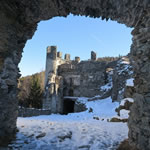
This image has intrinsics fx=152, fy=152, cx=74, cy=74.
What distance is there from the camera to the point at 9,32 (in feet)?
14.7

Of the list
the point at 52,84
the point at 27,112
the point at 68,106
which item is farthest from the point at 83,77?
the point at 27,112

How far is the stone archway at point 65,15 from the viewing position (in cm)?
334

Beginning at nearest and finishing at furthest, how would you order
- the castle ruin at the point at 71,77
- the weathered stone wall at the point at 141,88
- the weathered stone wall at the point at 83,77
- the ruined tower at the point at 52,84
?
the weathered stone wall at the point at 141,88 → the ruined tower at the point at 52,84 → the castle ruin at the point at 71,77 → the weathered stone wall at the point at 83,77

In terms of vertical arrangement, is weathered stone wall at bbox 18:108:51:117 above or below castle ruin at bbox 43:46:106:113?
below

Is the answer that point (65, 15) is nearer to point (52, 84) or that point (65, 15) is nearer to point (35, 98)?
point (52, 84)

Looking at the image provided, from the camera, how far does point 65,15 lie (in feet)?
15.1

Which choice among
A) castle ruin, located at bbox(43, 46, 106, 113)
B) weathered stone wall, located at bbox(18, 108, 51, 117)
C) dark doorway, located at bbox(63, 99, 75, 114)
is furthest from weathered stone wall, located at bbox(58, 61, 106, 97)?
weathered stone wall, located at bbox(18, 108, 51, 117)

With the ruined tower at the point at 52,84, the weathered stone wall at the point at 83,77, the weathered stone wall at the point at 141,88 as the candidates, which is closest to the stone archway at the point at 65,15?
the weathered stone wall at the point at 141,88

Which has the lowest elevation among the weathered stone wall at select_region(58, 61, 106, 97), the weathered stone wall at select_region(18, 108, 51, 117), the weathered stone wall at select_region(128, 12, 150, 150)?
the weathered stone wall at select_region(18, 108, 51, 117)

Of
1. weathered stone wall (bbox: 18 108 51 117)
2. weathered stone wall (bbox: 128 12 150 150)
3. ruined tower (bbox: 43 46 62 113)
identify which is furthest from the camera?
ruined tower (bbox: 43 46 62 113)

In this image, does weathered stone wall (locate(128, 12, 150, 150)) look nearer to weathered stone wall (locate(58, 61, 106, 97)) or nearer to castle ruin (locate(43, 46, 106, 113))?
castle ruin (locate(43, 46, 106, 113))

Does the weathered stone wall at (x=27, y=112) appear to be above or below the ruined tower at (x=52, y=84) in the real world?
below

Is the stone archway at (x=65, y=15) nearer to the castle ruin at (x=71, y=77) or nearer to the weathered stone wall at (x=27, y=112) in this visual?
the weathered stone wall at (x=27, y=112)

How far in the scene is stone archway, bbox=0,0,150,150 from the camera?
11.0 feet
